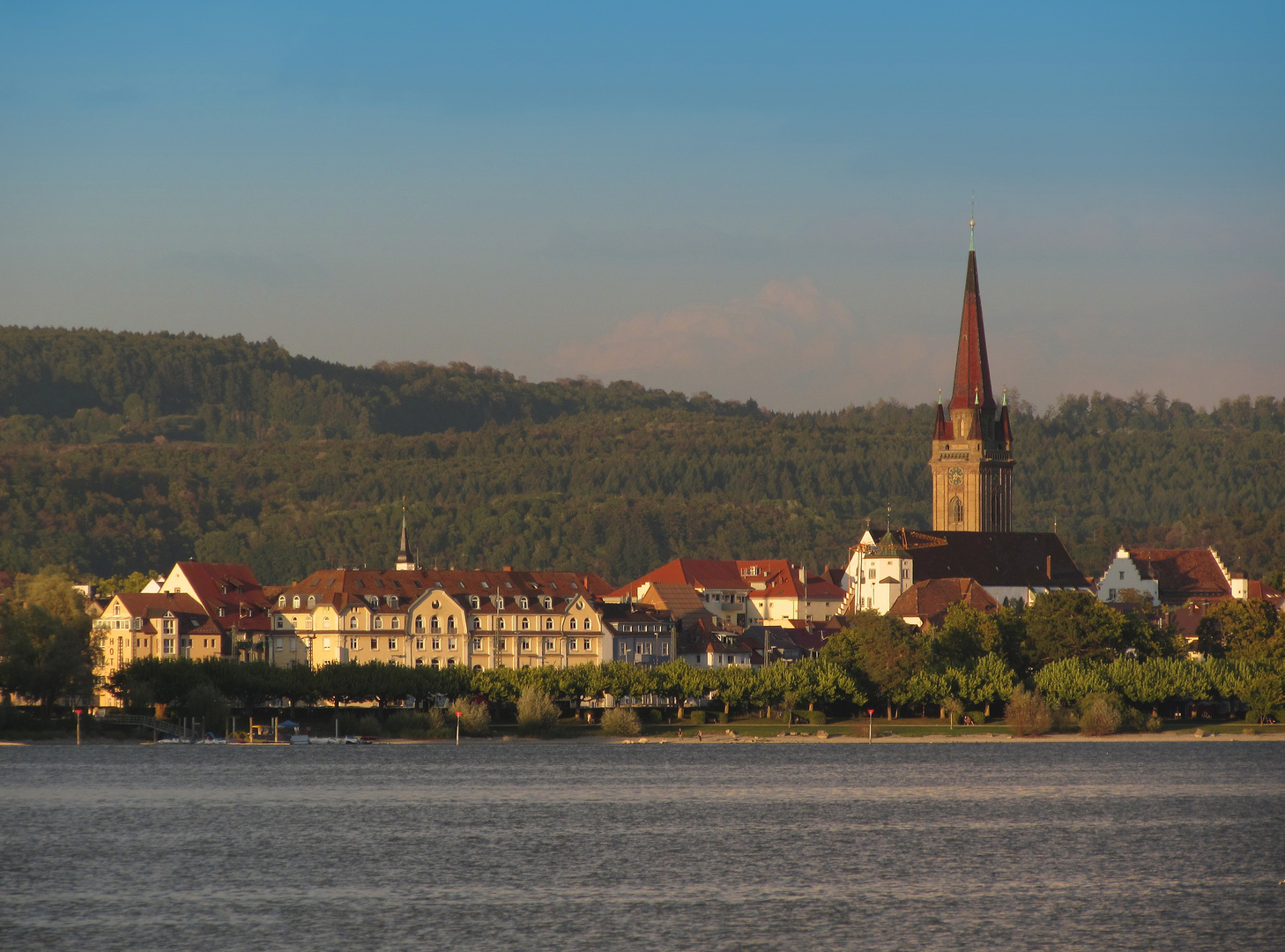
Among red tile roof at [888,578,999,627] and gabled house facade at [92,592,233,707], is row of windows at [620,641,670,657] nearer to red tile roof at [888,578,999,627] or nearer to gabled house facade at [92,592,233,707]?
red tile roof at [888,578,999,627]

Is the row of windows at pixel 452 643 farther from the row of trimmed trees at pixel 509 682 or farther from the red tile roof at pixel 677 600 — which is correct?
the row of trimmed trees at pixel 509 682

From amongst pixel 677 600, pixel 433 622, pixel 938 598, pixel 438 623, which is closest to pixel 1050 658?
pixel 938 598

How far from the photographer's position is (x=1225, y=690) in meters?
133

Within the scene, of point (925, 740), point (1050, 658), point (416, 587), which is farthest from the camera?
point (416, 587)

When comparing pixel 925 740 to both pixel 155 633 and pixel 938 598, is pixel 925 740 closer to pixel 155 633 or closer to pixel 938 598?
pixel 938 598

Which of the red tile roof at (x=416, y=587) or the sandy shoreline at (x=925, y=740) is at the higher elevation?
the red tile roof at (x=416, y=587)

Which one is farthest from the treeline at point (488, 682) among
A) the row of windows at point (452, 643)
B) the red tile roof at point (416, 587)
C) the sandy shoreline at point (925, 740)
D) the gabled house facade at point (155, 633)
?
the gabled house facade at point (155, 633)

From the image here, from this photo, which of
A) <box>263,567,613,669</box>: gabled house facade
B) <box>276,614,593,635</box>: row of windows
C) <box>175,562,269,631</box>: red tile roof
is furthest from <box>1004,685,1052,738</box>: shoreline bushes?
<box>175,562,269,631</box>: red tile roof

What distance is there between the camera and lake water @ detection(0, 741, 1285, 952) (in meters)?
52.2

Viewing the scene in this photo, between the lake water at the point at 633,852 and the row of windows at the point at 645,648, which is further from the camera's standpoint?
the row of windows at the point at 645,648

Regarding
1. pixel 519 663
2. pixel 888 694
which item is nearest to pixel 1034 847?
pixel 888 694

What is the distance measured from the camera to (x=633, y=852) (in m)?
69.9

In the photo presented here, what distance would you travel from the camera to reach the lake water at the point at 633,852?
52.2 meters

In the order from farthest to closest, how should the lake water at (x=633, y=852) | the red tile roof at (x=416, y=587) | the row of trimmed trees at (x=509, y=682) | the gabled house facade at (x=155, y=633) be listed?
1. the red tile roof at (x=416, y=587)
2. the gabled house facade at (x=155, y=633)
3. the row of trimmed trees at (x=509, y=682)
4. the lake water at (x=633, y=852)
